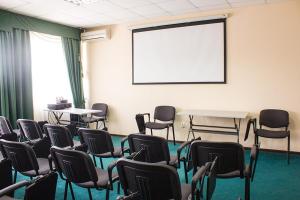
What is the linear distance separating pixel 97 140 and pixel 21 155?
0.82 metres

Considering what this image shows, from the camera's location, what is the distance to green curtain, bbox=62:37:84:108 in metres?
6.23

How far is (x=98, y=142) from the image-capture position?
3.05m

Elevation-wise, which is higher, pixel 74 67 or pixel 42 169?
pixel 74 67

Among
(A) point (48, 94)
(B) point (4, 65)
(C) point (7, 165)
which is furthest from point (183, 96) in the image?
(C) point (7, 165)

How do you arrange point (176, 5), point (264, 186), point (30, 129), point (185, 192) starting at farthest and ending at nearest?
point (176, 5)
point (30, 129)
point (264, 186)
point (185, 192)

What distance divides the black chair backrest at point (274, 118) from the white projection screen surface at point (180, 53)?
959mm

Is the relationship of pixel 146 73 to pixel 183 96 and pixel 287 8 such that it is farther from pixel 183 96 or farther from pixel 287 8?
pixel 287 8

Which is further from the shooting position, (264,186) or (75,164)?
(264,186)

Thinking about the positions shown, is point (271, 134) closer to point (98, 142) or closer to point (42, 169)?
point (98, 142)

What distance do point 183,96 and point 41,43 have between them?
3330 mm

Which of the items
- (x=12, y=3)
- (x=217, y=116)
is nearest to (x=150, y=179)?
(x=217, y=116)

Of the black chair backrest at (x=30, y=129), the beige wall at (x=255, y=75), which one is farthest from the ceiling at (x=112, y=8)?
the black chair backrest at (x=30, y=129)

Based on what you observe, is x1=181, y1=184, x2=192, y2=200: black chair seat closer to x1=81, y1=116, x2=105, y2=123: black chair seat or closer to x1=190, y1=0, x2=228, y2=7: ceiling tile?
x1=190, y1=0, x2=228, y2=7: ceiling tile

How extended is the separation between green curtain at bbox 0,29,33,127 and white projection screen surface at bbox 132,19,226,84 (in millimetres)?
2238
